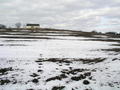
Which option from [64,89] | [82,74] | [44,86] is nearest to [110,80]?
[82,74]

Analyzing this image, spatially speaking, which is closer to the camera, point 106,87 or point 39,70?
point 106,87

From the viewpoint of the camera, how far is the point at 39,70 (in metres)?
12.4

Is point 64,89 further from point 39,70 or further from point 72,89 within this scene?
point 39,70

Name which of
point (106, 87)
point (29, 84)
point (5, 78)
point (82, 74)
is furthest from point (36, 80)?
point (106, 87)

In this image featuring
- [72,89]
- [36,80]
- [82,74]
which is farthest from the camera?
[82,74]

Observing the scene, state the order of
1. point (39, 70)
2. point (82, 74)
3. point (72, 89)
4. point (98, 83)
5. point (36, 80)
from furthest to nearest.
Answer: point (39, 70) < point (82, 74) < point (36, 80) < point (98, 83) < point (72, 89)

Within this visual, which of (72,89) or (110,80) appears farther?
(110,80)

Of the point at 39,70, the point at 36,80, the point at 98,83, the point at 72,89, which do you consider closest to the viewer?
the point at 72,89

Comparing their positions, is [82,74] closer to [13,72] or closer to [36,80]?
[36,80]

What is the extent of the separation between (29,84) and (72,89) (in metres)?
2.63

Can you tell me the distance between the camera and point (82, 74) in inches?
445

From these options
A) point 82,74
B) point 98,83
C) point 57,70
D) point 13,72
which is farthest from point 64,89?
point 13,72

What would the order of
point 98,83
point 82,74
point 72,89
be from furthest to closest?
point 82,74
point 98,83
point 72,89

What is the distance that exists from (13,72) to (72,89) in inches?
204
